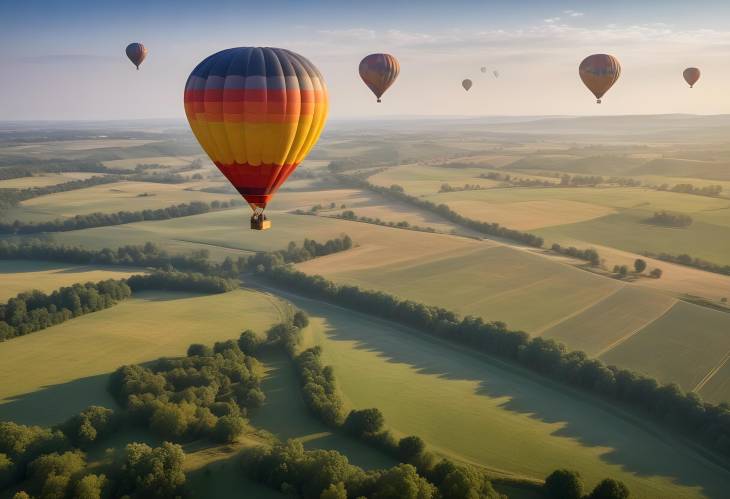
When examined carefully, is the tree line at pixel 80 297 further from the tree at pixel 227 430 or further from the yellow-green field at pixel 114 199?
the yellow-green field at pixel 114 199

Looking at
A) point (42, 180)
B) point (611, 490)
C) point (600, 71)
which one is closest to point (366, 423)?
point (611, 490)

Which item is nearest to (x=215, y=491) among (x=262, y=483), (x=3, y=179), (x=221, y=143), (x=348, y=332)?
(x=262, y=483)

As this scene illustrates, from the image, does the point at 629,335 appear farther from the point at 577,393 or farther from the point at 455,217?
the point at 455,217

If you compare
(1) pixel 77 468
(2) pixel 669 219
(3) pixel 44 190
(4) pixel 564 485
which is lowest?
(1) pixel 77 468

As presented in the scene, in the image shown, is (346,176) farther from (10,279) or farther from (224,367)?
(224,367)

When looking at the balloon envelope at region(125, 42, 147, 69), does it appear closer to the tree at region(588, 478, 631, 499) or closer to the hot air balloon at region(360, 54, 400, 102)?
the hot air balloon at region(360, 54, 400, 102)

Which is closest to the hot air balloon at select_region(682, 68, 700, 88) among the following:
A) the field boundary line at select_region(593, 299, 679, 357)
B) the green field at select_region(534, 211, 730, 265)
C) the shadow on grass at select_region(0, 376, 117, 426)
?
the green field at select_region(534, 211, 730, 265)
